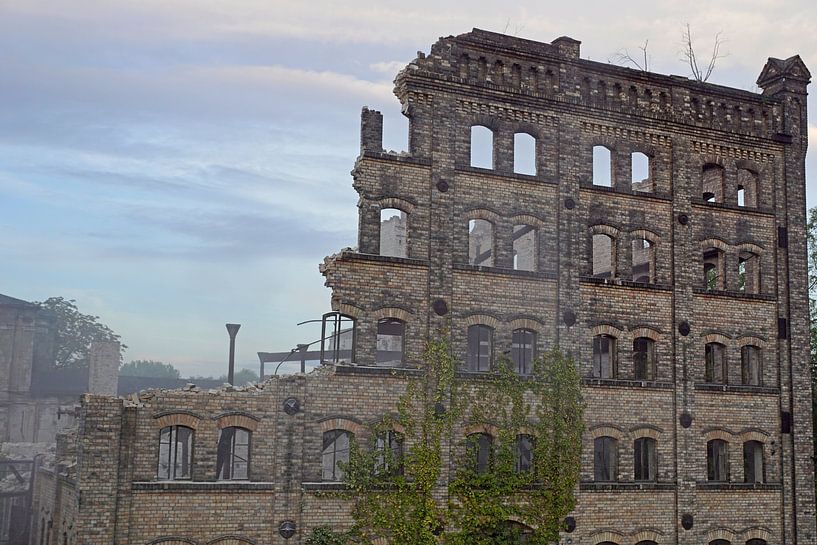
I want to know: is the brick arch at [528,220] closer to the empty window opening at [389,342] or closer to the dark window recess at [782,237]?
the empty window opening at [389,342]

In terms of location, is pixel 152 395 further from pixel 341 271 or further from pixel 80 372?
pixel 80 372

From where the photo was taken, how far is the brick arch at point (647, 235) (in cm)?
2345

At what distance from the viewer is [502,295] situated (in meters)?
21.7

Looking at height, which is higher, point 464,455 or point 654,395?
point 654,395

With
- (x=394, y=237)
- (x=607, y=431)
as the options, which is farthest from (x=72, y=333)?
(x=607, y=431)

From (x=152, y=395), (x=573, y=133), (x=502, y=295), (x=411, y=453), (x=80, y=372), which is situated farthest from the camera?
(x=80, y=372)

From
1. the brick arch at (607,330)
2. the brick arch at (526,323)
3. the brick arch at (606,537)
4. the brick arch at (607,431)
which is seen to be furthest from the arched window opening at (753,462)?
the brick arch at (526,323)

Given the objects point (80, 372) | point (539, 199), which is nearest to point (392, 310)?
point (539, 199)

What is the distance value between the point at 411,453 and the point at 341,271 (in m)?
4.58

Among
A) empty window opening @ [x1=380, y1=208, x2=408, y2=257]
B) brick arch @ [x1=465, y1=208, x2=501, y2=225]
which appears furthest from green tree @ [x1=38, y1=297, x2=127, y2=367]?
brick arch @ [x1=465, y1=208, x2=501, y2=225]

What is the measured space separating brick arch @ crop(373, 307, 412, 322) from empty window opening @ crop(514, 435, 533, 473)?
13.7 ft

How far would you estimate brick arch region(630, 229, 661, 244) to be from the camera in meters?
23.5

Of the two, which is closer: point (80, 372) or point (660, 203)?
point (660, 203)

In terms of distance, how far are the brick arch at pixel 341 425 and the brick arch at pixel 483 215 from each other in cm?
582
